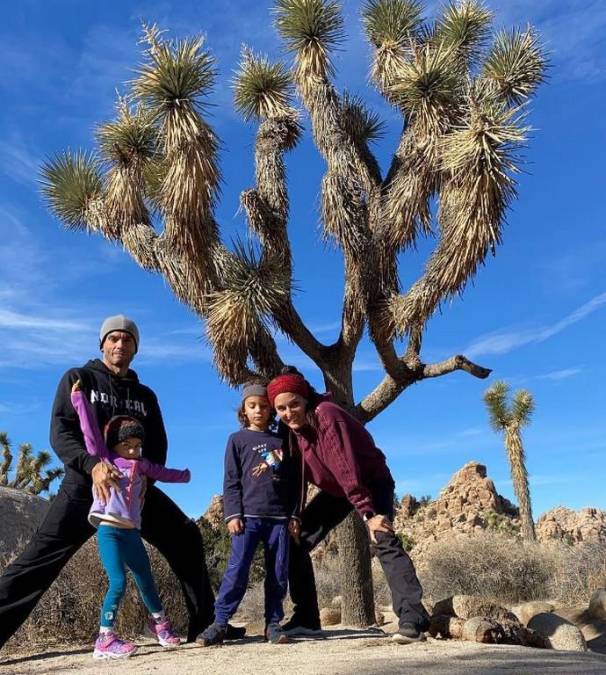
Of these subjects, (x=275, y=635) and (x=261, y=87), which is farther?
(x=261, y=87)

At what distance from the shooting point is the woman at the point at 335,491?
4.50 meters

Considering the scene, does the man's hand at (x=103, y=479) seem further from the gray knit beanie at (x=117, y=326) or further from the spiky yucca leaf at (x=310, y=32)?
the spiky yucca leaf at (x=310, y=32)

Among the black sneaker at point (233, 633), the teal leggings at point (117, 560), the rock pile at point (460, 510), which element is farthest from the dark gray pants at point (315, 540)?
the rock pile at point (460, 510)

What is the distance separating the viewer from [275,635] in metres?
4.55

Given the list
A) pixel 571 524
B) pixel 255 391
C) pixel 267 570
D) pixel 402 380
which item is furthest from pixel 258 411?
pixel 571 524

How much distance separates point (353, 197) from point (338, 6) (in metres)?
3.66

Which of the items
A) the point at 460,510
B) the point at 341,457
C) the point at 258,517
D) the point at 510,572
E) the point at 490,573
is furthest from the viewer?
the point at 460,510

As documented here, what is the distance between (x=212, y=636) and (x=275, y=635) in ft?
1.19

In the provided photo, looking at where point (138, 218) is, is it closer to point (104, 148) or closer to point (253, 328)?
point (104, 148)

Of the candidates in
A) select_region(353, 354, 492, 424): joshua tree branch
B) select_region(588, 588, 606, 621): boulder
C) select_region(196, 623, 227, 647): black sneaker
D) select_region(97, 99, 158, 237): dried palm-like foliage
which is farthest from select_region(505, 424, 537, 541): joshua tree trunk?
select_region(196, 623, 227, 647): black sneaker

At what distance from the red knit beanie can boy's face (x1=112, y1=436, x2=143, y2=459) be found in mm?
859

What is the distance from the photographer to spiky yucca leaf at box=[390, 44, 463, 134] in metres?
10.3

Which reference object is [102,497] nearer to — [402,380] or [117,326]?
[117,326]

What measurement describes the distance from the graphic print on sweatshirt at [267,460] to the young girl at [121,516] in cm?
46
